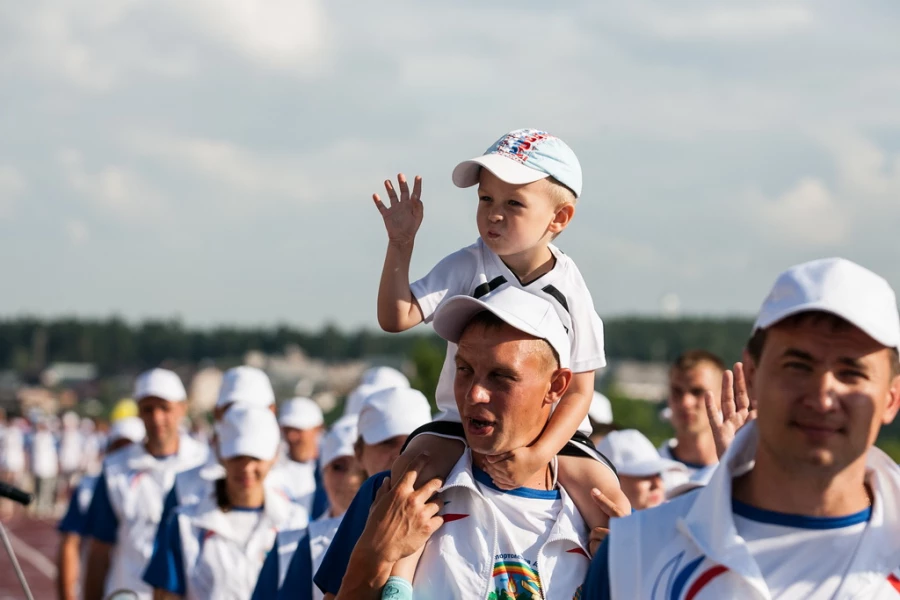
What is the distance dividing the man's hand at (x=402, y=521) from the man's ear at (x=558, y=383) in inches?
16.9

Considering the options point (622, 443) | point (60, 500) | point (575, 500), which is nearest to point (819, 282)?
point (575, 500)

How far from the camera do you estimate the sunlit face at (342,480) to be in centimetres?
702

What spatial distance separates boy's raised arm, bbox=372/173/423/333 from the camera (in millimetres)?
4551

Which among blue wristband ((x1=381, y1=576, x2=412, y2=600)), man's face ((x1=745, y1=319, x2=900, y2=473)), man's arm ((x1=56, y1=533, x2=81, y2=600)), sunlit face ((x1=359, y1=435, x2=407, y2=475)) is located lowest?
man's arm ((x1=56, y1=533, x2=81, y2=600))

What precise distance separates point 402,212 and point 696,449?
477 centimetres

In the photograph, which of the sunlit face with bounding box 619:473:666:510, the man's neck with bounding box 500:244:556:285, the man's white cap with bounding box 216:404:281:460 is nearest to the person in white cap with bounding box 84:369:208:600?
the man's white cap with bounding box 216:404:281:460

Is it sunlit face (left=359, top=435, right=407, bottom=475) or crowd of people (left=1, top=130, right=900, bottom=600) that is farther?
sunlit face (left=359, top=435, right=407, bottom=475)

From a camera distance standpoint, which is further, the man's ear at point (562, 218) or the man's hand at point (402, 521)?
the man's ear at point (562, 218)

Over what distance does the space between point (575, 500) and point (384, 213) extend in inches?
Answer: 45.9

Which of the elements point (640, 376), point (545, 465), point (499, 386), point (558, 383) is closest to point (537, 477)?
point (545, 465)

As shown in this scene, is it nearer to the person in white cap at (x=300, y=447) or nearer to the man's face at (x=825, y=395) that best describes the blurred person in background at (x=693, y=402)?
the person in white cap at (x=300, y=447)

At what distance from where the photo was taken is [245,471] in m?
7.75

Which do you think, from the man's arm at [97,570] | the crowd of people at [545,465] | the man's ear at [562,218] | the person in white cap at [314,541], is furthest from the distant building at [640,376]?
the man's ear at [562,218]

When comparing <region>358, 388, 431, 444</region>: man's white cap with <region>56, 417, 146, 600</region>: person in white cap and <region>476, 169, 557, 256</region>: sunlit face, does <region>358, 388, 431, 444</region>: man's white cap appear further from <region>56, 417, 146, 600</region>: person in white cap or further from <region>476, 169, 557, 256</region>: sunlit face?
<region>56, 417, 146, 600</region>: person in white cap
